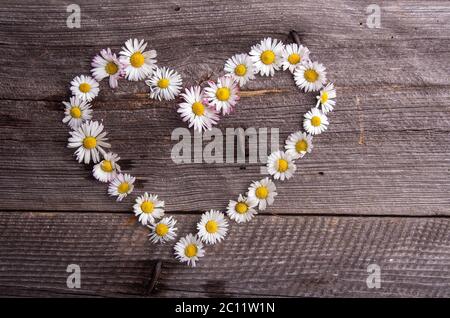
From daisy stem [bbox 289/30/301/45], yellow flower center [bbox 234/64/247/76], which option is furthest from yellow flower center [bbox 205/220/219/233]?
daisy stem [bbox 289/30/301/45]

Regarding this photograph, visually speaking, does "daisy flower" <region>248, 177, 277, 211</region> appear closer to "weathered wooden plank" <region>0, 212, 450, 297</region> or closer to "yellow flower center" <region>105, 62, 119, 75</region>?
"weathered wooden plank" <region>0, 212, 450, 297</region>

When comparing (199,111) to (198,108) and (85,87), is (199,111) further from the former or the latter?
(85,87)

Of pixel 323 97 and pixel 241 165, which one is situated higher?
pixel 323 97

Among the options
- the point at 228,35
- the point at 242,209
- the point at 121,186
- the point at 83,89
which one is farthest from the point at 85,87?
the point at 242,209

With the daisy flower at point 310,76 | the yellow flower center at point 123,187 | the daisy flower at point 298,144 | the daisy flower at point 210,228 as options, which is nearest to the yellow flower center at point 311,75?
the daisy flower at point 310,76

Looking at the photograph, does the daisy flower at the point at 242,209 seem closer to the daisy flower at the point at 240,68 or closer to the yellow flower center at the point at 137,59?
the daisy flower at the point at 240,68
